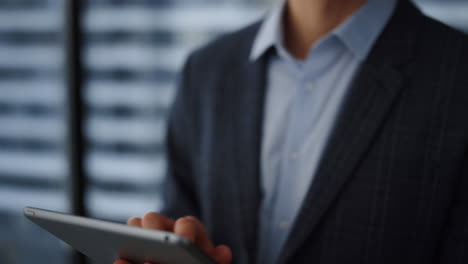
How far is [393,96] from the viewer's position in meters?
0.93

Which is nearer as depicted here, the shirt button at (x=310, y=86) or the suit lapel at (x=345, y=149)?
the suit lapel at (x=345, y=149)

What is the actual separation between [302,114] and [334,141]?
13 cm

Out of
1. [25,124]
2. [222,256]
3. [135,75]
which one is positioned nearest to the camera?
[222,256]

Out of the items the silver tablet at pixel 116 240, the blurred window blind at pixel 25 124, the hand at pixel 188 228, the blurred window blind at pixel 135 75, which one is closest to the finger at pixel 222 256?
the hand at pixel 188 228

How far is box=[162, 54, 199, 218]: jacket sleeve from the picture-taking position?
3.94 feet

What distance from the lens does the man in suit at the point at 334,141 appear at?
90 centimetres

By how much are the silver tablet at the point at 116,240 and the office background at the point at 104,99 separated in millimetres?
1776

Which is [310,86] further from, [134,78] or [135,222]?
[134,78]

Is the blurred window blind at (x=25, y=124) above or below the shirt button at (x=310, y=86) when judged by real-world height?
below

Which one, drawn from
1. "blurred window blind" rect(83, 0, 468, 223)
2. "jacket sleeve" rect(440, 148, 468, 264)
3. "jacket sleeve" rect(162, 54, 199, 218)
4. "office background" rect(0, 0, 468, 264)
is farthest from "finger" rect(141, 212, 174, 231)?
"blurred window blind" rect(83, 0, 468, 223)

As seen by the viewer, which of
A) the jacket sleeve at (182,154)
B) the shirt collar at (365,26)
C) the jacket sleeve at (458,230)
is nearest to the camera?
the jacket sleeve at (458,230)

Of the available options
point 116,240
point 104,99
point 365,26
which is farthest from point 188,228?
point 104,99

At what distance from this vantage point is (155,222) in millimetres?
729

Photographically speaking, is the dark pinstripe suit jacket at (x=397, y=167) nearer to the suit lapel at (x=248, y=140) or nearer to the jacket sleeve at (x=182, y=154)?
the suit lapel at (x=248, y=140)
